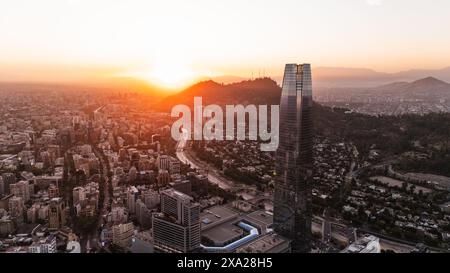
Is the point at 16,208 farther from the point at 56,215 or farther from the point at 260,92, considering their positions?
the point at 260,92

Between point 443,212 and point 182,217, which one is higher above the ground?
point 182,217

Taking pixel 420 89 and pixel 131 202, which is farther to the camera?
pixel 420 89

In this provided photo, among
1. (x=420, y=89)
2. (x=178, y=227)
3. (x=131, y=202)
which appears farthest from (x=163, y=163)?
(x=420, y=89)

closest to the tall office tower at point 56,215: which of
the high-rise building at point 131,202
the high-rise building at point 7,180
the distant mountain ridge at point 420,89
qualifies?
the high-rise building at point 131,202

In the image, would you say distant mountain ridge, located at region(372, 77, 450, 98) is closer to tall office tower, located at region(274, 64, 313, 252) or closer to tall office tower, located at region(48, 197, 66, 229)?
tall office tower, located at region(274, 64, 313, 252)

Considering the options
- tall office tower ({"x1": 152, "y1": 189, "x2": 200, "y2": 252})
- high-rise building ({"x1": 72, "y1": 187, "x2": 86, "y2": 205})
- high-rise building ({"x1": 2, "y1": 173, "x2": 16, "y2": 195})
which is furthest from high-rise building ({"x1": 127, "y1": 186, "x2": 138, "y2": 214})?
high-rise building ({"x1": 2, "y1": 173, "x2": 16, "y2": 195})

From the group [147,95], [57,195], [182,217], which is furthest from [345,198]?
→ [147,95]
